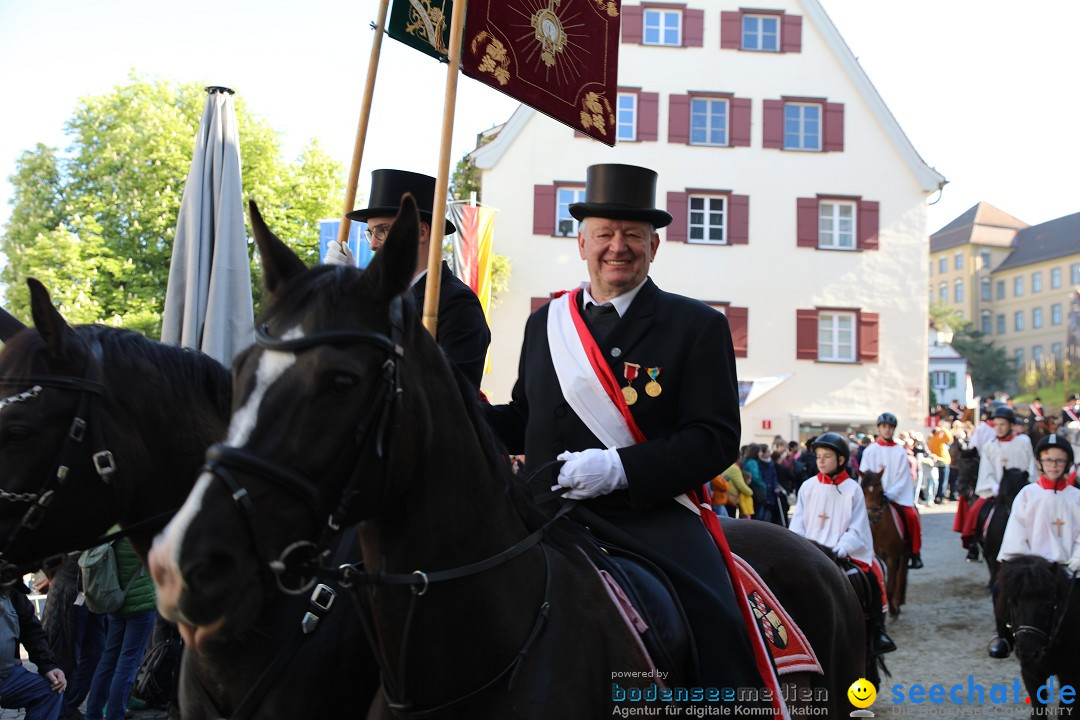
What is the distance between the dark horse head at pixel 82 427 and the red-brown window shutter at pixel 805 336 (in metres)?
28.1

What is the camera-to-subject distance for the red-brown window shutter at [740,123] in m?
30.5

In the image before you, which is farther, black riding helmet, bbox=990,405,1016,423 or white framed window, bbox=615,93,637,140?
white framed window, bbox=615,93,637,140

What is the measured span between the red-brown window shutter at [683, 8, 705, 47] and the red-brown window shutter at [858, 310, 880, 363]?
9844mm

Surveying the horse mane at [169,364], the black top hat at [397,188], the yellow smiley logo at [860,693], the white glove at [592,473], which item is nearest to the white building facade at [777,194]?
the black top hat at [397,188]

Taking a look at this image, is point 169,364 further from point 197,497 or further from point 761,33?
point 761,33

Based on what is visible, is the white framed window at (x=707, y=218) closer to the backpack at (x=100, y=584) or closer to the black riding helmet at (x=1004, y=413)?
the black riding helmet at (x=1004, y=413)

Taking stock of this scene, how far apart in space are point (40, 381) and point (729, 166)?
2883cm

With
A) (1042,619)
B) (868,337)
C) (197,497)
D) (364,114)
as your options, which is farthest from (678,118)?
(197,497)

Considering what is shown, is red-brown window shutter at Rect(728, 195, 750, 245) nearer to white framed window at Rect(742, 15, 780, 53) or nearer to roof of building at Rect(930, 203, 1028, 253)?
white framed window at Rect(742, 15, 780, 53)

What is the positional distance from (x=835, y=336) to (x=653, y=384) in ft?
94.1

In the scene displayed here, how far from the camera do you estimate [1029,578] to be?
7.81 metres

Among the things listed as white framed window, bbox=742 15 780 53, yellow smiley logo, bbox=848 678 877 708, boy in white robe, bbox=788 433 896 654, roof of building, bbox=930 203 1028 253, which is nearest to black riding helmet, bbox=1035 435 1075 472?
boy in white robe, bbox=788 433 896 654

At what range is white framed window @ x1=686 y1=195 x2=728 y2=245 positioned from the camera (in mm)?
30297

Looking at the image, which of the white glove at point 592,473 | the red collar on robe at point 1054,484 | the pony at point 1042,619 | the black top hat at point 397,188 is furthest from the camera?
the red collar on robe at point 1054,484
